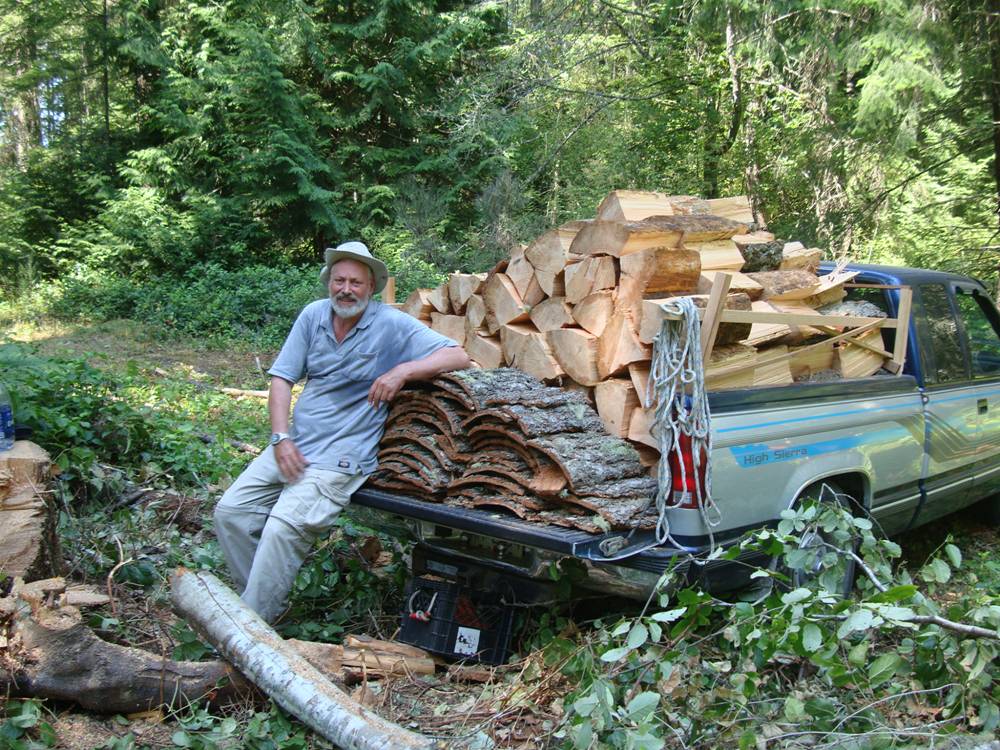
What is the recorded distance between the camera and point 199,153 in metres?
17.5

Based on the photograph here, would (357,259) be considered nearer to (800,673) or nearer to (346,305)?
(346,305)

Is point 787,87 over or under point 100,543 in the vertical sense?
over

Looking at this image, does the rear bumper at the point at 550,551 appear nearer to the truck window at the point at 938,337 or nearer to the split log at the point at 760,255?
the split log at the point at 760,255

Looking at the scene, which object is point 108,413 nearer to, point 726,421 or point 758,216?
point 726,421

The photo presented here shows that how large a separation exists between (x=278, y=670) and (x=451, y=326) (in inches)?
86.9

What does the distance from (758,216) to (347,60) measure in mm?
9623

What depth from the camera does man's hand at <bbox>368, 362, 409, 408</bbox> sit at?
13.2 feet

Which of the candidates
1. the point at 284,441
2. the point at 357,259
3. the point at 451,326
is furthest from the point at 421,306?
the point at 284,441

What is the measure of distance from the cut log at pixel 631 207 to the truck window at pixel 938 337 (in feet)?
5.78

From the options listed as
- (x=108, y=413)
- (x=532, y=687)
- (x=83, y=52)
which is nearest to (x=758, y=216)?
(x=108, y=413)

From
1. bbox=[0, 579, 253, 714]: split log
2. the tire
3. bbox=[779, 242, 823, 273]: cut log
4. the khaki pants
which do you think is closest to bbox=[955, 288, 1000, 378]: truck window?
bbox=[779, 242, 823, 273]: cut log

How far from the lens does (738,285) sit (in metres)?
4.16

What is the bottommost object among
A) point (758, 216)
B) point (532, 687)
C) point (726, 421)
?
point (532, 687)

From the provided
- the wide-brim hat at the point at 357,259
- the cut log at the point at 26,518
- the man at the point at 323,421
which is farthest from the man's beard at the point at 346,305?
the cut log at the point at 26,518
